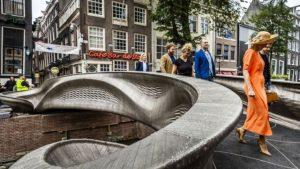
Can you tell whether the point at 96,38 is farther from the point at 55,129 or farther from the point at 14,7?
the point at 55,129

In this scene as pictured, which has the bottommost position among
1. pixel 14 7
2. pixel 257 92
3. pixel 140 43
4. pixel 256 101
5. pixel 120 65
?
pixel 256 101

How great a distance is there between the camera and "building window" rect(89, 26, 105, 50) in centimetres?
2327

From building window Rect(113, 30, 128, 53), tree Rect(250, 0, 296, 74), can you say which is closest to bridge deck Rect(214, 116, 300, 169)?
building window Rect(113, 30, 128, 53)

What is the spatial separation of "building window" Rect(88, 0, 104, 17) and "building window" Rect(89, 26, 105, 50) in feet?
3.70

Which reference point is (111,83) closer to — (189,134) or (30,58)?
(189,134)

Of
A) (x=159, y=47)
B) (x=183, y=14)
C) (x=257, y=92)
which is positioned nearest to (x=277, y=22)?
(x=183, y=14)

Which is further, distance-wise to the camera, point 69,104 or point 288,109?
point 69,104

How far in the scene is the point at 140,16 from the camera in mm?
26438

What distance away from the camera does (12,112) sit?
8922 millimetres

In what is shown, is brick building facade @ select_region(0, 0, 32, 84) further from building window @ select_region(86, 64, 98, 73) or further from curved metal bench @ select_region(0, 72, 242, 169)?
curved metal bench @ select_region(0, 72, 242, 169)

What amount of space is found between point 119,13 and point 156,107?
71.4 ft

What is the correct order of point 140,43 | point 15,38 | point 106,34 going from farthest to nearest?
point 140,43 < point 106,34 < point 15,38

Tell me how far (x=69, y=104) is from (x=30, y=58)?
574 inches

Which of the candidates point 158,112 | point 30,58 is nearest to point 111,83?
point 158,112
